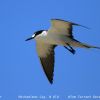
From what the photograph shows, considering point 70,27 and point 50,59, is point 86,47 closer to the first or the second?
point 70,27

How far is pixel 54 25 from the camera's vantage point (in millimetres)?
10664

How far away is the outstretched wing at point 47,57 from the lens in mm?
11547

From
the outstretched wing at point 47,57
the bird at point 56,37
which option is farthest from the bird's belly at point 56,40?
the outstretched wing at point 47,57

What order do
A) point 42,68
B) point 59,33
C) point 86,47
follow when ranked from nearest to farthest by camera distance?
point 86,47, point 59,33, point 42,68

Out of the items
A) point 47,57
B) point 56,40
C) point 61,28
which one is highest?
point 61,28

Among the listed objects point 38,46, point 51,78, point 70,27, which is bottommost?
point 51,78

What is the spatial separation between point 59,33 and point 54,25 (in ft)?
1.28

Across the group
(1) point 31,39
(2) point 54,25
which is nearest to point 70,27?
(2) point 54,25

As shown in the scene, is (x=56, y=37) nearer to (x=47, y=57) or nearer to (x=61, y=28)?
(x=61, y=28)

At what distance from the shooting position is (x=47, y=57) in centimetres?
1188

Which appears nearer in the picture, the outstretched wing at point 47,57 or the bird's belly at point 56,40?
the bird's belly at point 56,40

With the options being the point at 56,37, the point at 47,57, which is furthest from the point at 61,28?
the point at 47,57

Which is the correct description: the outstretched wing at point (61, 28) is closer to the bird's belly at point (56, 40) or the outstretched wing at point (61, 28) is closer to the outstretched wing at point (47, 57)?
the bird's belly at point (56, 40)

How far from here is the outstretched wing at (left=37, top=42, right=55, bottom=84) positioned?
11547 millimetres
